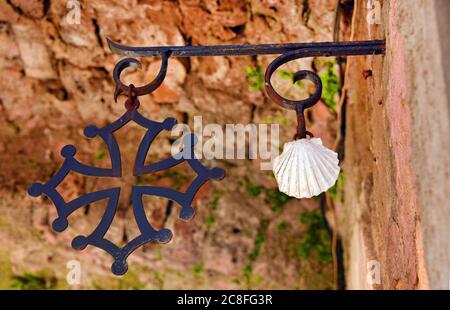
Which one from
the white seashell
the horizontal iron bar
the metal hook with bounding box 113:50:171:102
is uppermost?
the horizontal iron bar

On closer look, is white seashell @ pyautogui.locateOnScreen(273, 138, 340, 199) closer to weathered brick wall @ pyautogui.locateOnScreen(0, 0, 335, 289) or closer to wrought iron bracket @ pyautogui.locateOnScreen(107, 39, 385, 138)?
wrought iron bracket @ pyautogui.locateOnScreen(107, 39, 385, 138)

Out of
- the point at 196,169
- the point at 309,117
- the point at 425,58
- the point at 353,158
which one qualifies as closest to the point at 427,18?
the point at 425,58

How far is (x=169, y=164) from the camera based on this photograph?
1461 millimetres

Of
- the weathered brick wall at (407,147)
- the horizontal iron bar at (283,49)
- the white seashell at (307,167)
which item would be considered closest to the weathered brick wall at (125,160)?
the weathered brick wall at (407,147)

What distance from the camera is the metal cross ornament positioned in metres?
1.41

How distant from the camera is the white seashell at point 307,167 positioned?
1432 mm

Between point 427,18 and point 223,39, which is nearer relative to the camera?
point 427,18

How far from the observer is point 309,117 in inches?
108

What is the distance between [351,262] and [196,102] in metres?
1.03

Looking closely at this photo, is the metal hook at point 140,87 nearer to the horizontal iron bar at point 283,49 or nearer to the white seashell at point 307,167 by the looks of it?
the horizontal iron bar at point 283,49

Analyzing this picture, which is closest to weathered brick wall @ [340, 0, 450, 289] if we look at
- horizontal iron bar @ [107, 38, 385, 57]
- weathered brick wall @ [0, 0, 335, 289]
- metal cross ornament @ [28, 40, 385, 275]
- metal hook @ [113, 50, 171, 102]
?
horizontal iron bar @ [107, 38, 385, 57]

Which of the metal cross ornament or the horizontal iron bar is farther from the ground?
the horizontal iron bar

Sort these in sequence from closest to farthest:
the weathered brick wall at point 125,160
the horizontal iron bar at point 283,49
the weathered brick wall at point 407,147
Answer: the weathered brick wall at point 407,147 < the horizontal iron bar at point 283,49 < the weathered brick wall at point 125,160

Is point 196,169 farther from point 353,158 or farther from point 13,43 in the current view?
point 13,43
